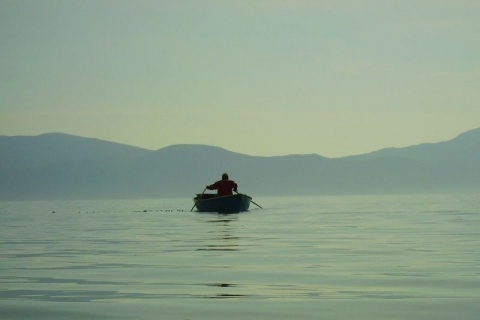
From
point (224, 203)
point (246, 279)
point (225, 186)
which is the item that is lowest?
point (246, 279)

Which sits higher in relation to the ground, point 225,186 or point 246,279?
point 225,186

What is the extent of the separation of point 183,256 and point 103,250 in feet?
11.0

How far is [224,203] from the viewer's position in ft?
194

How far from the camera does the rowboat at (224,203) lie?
58.7 metres

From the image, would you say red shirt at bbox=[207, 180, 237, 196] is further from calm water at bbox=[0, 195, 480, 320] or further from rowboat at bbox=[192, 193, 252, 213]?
calm water at bbox=[0, 195, 480, 320]

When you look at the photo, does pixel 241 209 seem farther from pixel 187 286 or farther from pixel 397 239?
pixel 187 286

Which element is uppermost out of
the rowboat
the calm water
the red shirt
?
the red shirt

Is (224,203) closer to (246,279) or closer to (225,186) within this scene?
(225,186)

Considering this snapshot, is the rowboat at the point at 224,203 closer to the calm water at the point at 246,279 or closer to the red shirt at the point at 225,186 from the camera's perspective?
the red shirt at the point at 225,186

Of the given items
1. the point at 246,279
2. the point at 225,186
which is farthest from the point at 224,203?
the point at 246,279

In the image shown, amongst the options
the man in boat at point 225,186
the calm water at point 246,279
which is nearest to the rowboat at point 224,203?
the man in boat at point 225,186

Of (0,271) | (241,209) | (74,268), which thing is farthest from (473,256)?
(241,209)

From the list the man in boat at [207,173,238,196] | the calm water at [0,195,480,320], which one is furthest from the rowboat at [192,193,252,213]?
the calm water at [0,195,480,320]

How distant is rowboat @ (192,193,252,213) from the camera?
193 feet
